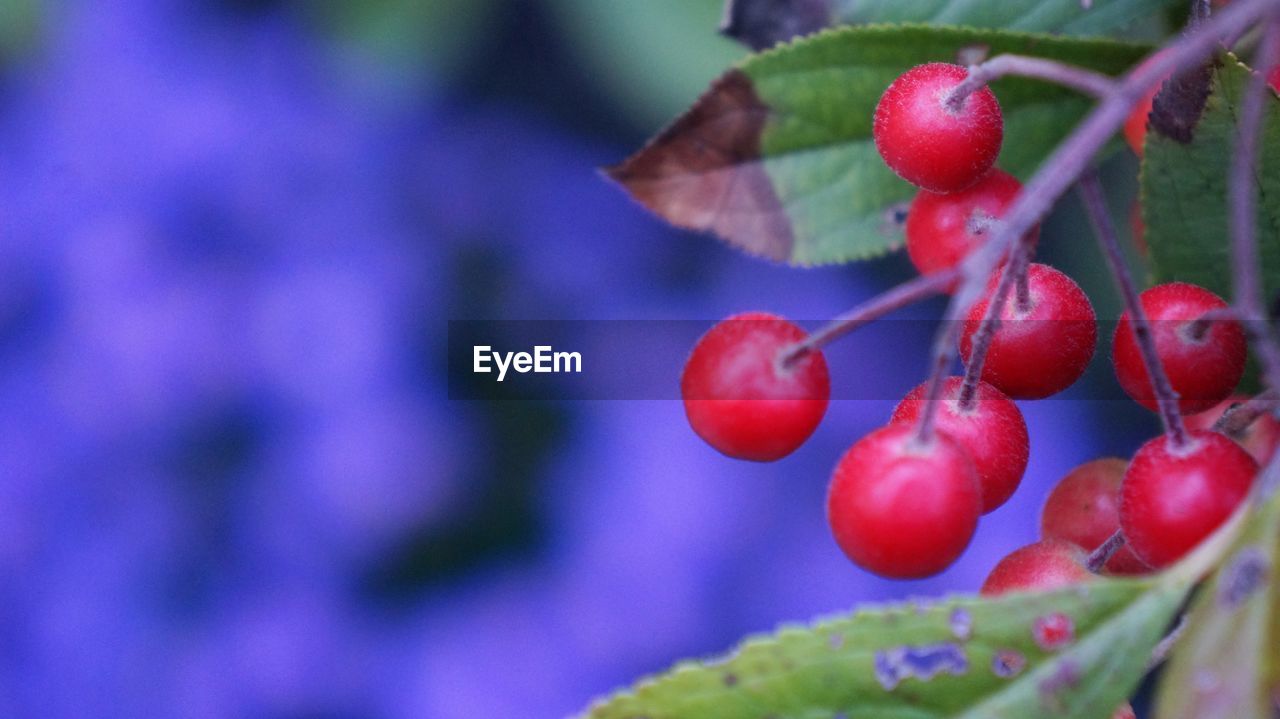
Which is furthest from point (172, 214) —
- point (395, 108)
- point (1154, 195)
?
point (1154, 195)

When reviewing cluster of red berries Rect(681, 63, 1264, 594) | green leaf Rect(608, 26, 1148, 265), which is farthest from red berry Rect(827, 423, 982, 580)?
green leaf Rect(608, 26, 1148, 265)

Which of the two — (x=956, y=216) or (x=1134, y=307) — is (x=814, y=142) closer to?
(x=956, y=216)

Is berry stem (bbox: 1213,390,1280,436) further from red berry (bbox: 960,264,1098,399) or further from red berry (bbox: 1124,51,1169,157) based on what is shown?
red berry (bbox: 1124,51,1169,157)

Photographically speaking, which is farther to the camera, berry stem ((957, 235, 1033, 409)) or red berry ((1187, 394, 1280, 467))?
red berry ((1187, 394, 1280, 467))

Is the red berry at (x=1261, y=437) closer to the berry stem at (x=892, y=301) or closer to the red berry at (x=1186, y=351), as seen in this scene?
the red berry at (x=1186, y=351)

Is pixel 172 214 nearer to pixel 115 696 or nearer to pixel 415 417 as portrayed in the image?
pixel 415 417
